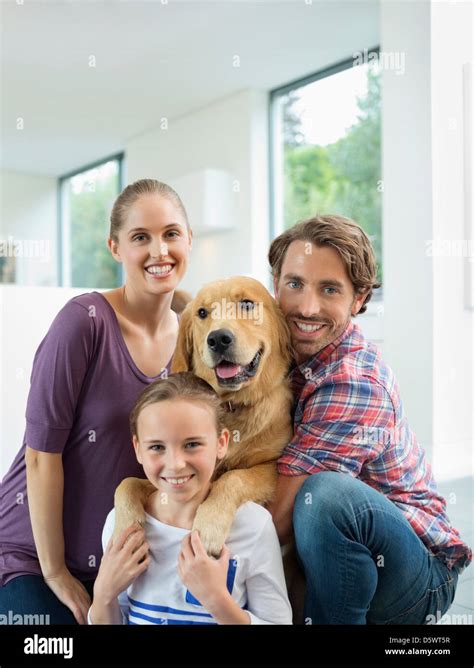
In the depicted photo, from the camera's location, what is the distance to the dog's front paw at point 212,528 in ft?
4.25

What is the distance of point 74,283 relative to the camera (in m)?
10.9

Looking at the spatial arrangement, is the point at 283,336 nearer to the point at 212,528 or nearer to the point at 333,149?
the point at 212,528

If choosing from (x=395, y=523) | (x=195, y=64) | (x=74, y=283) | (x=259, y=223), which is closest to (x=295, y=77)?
(x=195, y=64)

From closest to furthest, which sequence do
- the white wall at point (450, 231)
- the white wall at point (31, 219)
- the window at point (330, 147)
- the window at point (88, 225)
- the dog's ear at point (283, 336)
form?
the dog's ear at point (283, 336)
the white wall at point (450, 231)
the window at point (330, 147)
the window at point (88, 225)
the white wall at point (31, 219)

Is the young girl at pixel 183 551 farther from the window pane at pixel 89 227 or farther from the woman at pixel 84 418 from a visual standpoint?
the window pane at pixel 89 227

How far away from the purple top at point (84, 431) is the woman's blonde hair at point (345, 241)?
1.51ft

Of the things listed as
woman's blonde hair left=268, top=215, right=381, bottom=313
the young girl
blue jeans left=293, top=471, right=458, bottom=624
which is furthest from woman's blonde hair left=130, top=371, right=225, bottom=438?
woman's blonde hair left=268, top=215, right=381, bottom=313

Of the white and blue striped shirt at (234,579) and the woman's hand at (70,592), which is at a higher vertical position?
the white and blue striped shirt at (234,579)

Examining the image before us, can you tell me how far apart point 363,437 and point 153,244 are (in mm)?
672

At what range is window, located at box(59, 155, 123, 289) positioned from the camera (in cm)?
966

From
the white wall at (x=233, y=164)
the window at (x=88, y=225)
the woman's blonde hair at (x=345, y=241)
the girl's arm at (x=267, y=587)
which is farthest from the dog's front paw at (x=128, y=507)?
the window at (x=88, y=225)

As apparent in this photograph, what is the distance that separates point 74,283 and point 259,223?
4716 millimetres

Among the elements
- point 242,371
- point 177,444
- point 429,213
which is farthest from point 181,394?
point 429,213

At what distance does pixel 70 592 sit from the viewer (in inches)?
60.9
